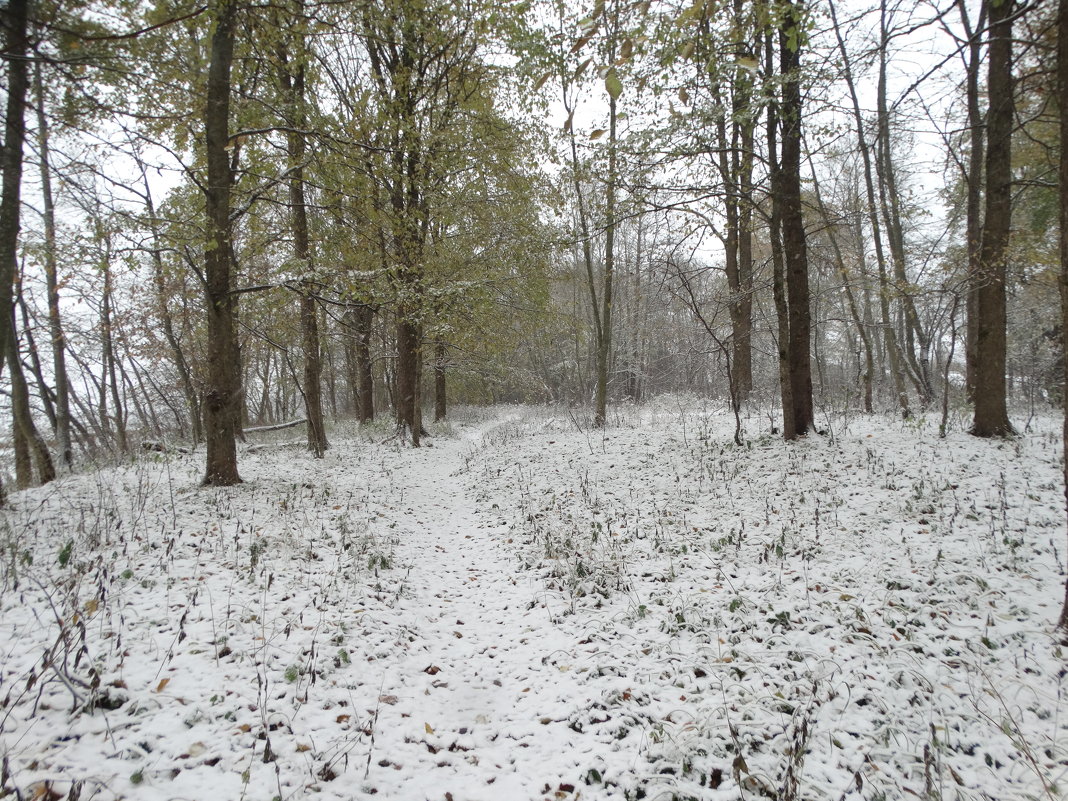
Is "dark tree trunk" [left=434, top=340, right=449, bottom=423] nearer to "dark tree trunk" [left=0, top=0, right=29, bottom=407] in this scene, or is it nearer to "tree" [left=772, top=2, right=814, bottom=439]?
"dark tree trunk" [left=0, top=0, right=29, bottom=407]

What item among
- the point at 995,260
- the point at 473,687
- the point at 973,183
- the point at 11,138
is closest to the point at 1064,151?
the point at 995,260

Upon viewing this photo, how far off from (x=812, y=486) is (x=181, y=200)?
14407 millimetres

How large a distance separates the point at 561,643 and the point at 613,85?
420 centimetres

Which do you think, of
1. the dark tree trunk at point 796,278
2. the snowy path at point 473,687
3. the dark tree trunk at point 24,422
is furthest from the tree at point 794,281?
the dark tree trunk at point 24,422

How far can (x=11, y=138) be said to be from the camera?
5.66m

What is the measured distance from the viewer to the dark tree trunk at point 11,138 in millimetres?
4367

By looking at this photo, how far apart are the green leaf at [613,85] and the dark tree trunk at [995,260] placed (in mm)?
8523

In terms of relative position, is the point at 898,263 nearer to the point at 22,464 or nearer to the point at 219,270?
the point at 219,270

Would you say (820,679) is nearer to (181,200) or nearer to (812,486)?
(812,486)

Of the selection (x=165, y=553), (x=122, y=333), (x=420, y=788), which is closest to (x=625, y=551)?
(x=420, y=788)

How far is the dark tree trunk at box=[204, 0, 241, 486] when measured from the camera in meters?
7.30

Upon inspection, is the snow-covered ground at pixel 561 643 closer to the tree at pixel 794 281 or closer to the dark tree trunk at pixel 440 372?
the tree at pixel 794 281

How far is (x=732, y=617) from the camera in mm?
4332

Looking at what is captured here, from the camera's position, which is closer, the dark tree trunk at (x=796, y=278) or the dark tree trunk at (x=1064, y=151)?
the dark tree trunk at (x=1064, y=151)
